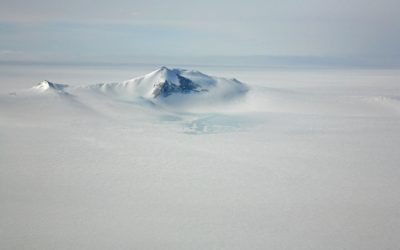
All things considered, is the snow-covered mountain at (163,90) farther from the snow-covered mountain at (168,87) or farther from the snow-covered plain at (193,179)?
the snow-covered plain at (193,179)

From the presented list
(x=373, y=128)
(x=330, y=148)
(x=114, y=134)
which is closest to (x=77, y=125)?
(x=114, y=134)

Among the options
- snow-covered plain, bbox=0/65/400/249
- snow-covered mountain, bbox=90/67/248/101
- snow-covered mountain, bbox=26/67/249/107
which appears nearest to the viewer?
snow-covered plain, bbox=0/65/400/249

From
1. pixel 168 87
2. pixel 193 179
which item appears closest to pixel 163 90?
pixel 168 87

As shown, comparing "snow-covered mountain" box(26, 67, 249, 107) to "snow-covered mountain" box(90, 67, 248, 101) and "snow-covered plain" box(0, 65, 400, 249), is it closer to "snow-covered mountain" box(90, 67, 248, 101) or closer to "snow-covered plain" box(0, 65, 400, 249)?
"snow-covered mountain" box(90, 67, 248, 101)

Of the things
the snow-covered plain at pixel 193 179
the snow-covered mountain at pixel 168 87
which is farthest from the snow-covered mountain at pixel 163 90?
the snow-covered plain at pixel 193 179

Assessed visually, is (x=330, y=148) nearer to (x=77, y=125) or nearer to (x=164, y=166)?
(x=164, y=166)

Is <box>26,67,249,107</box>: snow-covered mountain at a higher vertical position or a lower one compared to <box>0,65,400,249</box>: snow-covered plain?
higher

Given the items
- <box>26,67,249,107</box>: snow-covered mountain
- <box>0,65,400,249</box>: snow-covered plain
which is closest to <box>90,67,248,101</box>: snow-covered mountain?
<box>26,67,249,107</box>: snow-covered mountain

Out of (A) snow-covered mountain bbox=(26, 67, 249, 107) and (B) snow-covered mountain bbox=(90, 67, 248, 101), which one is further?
(B) snow-covered mountain bbox=(90, 67, 248, 101)

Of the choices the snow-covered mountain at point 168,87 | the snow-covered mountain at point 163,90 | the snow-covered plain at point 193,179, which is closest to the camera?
the snow-covered plain at point 193,179
